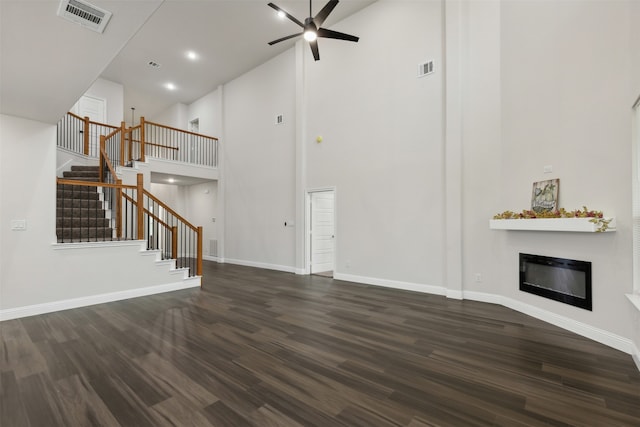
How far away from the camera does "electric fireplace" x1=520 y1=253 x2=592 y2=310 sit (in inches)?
139

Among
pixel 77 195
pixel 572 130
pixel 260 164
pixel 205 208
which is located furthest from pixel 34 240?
pixel 572 130

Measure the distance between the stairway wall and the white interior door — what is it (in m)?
4.33

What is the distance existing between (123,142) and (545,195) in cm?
887

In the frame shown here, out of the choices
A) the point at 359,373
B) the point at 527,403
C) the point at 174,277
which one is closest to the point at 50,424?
the point at 359,373

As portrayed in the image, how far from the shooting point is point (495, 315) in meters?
4.21

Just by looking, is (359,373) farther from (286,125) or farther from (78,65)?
(286,125)

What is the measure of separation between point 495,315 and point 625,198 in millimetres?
2059

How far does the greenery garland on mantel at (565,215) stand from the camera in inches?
126

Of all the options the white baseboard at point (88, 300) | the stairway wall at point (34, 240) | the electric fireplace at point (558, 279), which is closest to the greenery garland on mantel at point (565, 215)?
the electric fireplace at point (558, 279)

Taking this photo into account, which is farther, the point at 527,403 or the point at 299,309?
the point at 299,309

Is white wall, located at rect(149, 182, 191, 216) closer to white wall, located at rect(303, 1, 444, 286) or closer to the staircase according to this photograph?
the staircase

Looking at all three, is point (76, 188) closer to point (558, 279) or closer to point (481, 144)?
point (481, 144)

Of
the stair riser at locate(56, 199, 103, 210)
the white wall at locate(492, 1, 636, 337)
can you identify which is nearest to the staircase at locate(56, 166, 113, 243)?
the stair riser at locate(56, 199, 103, 210)

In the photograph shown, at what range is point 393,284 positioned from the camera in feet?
19.2
